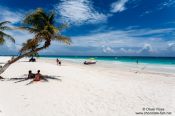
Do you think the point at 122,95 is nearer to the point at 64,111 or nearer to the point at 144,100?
the point at 144,100

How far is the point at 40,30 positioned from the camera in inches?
591

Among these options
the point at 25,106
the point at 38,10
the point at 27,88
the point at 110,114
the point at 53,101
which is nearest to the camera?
the point at 110,114

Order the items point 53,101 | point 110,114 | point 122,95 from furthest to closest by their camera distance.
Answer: point 122,95, point 53,101, point 110,114

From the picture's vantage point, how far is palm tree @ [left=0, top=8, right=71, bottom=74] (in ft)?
47.2

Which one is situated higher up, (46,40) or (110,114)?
(46,40)

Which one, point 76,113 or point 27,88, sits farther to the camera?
point 27,88

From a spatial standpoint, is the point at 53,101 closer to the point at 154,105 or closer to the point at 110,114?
the point at 110,114

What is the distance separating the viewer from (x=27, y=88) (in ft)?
38.4

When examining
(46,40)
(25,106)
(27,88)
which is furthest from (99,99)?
(46,40)

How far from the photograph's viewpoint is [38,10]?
14.6m

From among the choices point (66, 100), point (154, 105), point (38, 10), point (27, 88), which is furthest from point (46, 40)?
point (154, 105)

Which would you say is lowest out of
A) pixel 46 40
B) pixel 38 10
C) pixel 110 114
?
pixel 110 114

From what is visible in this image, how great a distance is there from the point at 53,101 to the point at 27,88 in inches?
130

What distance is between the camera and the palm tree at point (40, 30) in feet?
47.2
